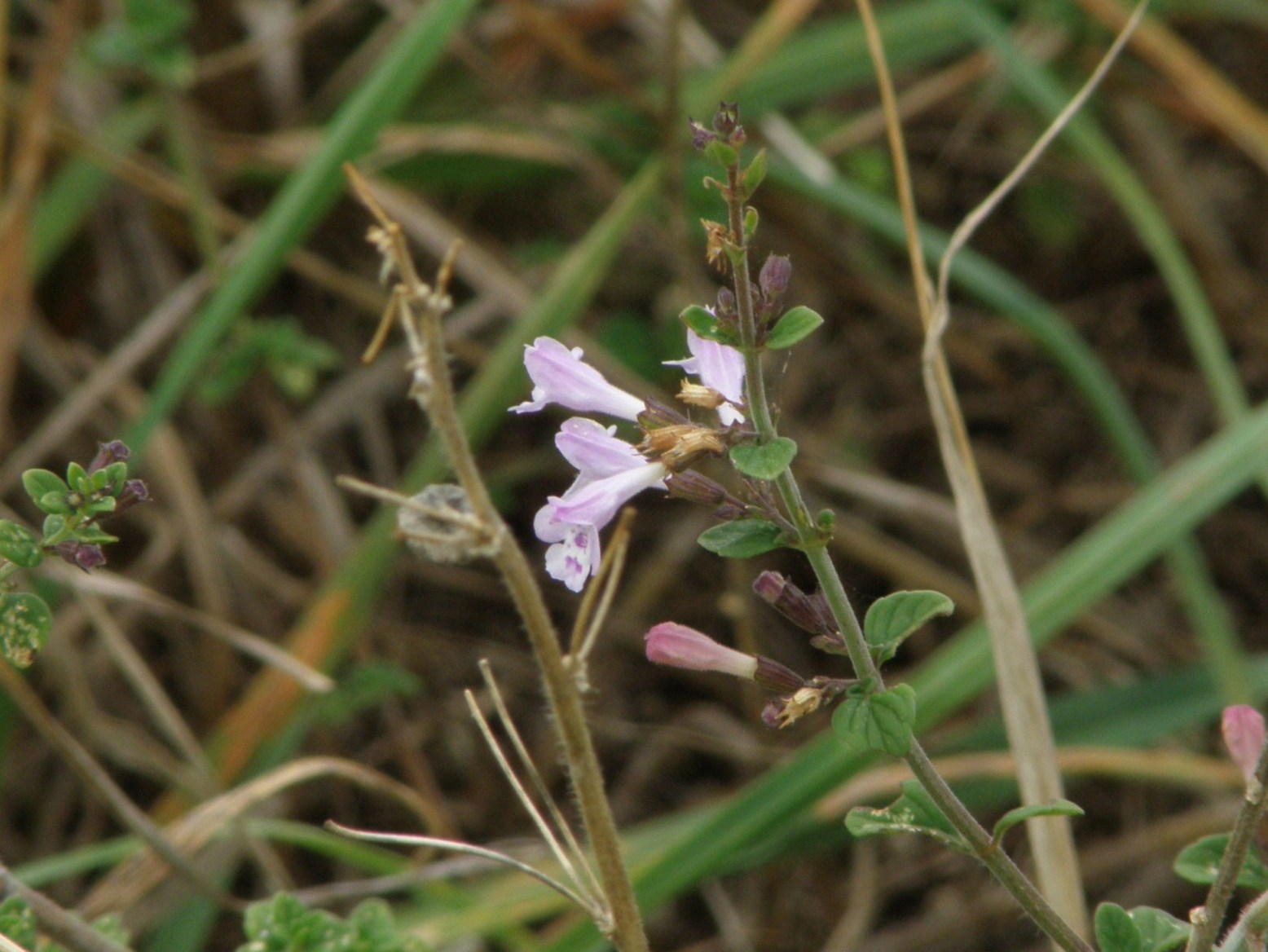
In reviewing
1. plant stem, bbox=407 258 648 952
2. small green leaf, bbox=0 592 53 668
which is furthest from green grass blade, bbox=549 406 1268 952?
small green leaf, bbox=0 592 53 668

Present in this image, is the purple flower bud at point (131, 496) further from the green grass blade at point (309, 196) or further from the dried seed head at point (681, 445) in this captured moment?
the green grass blade at point (309, 196)

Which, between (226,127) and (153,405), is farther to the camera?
(226,127)

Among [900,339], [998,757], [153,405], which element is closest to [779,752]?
[998,757]

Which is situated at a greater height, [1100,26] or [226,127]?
[1100,26]

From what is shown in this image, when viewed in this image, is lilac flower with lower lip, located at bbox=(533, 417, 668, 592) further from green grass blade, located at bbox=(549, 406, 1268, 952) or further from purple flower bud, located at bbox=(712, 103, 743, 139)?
green grass blade, located at bbox=(549, 406, 1268, 952)

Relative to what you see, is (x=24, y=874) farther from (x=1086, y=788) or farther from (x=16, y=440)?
(x=1086, y=788)

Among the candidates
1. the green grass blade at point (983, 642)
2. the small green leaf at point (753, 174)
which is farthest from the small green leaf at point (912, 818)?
the green grass blade at point (983, 642)

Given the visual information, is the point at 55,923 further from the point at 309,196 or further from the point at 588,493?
the point at 309,196
